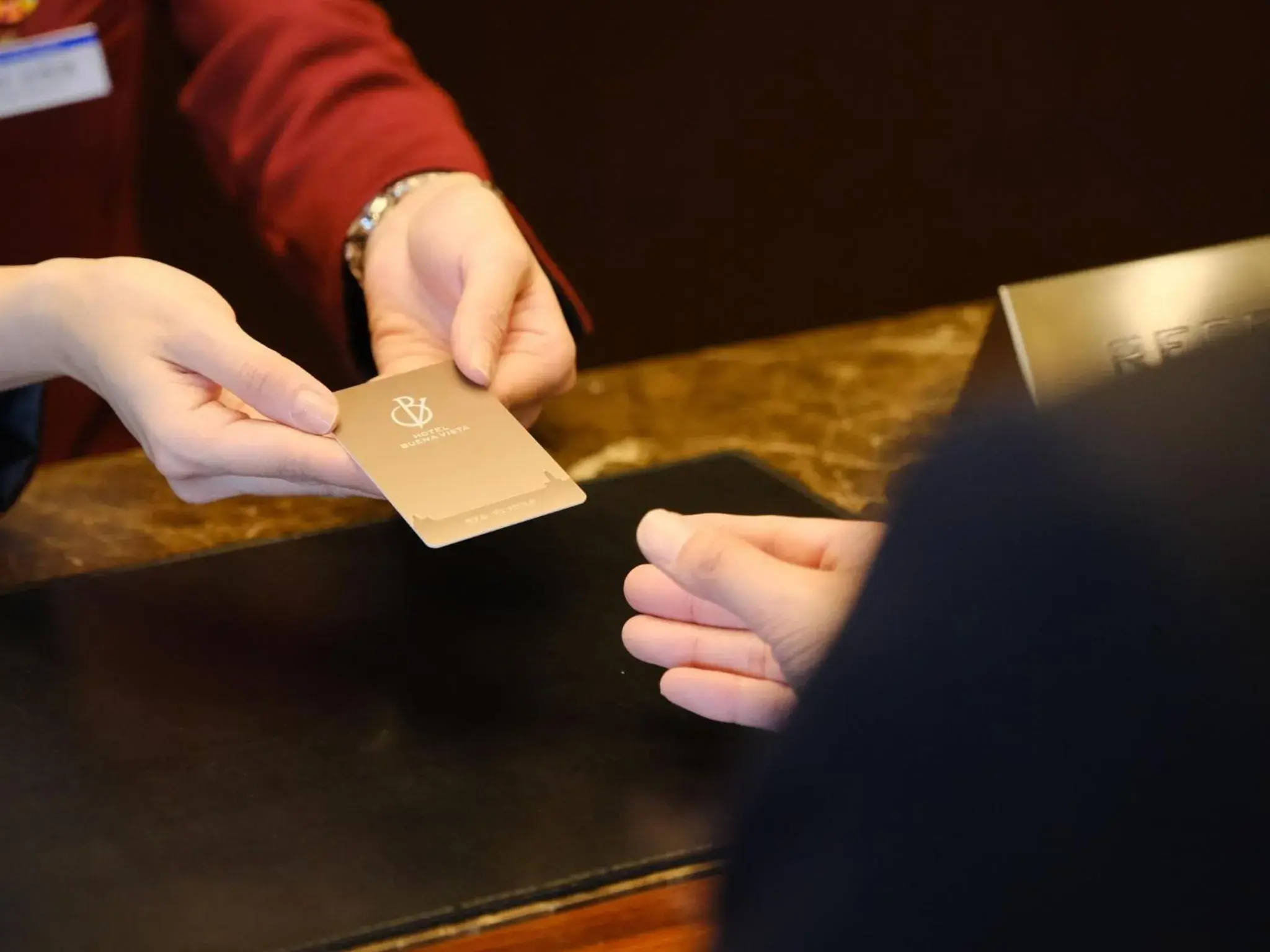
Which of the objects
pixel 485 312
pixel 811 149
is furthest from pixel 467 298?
pixel 811 149

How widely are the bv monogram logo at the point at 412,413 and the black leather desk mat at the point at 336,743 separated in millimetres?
88

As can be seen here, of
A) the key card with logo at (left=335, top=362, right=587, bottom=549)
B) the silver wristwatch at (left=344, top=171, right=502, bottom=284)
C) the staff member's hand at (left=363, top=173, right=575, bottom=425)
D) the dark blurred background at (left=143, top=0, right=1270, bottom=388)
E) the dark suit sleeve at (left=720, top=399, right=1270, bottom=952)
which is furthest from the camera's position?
the dark blurred background at (left=143, top=0, right=1270, bottom=388)

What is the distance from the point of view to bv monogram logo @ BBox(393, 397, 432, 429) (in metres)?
0.74

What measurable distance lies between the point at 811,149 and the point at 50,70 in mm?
1032

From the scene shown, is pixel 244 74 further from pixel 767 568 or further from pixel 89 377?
pixel 767 568

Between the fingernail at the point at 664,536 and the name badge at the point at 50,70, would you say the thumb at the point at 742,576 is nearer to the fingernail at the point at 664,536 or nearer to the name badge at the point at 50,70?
the fingernail at the point at 664,536

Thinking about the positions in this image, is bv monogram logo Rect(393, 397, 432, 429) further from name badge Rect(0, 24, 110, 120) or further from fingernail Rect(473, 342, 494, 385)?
name badge Rect(0, 24, 110, 120)

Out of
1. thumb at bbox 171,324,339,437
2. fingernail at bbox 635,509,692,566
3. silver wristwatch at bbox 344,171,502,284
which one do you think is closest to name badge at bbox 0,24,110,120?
silver wristwatch at bbox 344,171,502,284

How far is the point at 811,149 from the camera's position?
1732mm

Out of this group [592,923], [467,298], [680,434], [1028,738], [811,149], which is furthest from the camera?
[811,149]

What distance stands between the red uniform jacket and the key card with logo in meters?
0.20

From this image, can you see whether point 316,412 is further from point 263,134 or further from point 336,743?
point 263,134

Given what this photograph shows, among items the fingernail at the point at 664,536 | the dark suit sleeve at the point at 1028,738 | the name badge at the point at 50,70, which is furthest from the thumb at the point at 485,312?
the dark suit sleeve at the point at 1028,738

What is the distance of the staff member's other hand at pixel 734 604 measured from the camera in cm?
53
